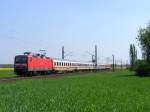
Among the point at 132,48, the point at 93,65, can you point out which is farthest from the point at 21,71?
the point at 132,48

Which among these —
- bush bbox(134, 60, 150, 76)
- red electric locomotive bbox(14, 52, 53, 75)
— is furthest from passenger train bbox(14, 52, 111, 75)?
bush bbox(134, 60, 150, 76)

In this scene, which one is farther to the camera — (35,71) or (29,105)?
(35,71)

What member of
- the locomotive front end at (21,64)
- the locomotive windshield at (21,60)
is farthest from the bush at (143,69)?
the locomotive windshield at (21,60)

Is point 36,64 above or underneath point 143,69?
above

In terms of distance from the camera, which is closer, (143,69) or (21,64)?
(21,64)

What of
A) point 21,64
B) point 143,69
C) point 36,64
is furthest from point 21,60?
point 143,69

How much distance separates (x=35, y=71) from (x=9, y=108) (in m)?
47.2

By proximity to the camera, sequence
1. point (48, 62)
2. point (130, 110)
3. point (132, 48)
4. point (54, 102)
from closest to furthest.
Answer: point (130, 110)
point (54, 102)
point (48, 62)
point (132, 48)

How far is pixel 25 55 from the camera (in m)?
58.8

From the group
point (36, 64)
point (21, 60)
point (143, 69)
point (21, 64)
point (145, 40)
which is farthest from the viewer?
point (145, 40)

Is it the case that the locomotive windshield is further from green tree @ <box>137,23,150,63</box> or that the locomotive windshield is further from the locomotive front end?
green tree @ <box>137,23,150,63</box>

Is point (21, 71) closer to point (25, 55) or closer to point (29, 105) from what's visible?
point (25, 55)

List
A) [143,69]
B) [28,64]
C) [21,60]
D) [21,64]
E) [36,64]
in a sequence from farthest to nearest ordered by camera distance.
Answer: [143,69], [36,64], [21,60], [21,64], [28,64]

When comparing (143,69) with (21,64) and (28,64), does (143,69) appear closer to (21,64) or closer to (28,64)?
(28,64)
